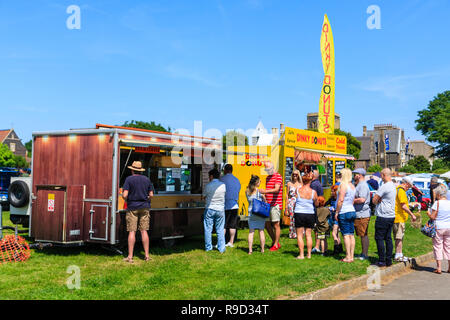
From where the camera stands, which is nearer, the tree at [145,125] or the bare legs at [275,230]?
the bare legs at [275,230]

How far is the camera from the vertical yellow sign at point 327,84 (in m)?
21.0

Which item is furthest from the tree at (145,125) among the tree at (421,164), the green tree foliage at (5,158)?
the tree at (421,164)

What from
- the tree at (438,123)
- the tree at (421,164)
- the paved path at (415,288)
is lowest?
the paved path at (415,288)

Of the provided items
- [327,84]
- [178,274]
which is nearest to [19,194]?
[178,274]

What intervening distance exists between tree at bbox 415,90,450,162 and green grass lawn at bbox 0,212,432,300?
143 feet

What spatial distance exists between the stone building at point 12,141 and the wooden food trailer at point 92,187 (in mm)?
90553

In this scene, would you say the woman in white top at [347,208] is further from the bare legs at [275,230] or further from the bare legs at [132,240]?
the bare legs at [132,240]

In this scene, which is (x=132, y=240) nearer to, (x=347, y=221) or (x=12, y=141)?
(x=347, y=221)

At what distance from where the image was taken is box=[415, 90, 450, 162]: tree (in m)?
48.6

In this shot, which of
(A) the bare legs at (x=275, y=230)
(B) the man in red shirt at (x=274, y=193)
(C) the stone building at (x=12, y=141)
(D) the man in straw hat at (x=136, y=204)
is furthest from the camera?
(C) the stone building at (x=12, y=141)

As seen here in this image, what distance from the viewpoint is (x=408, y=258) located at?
9.03 meters

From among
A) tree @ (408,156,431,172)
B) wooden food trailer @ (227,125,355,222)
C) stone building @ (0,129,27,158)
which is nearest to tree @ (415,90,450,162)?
tree @ (408,156,431,172)
